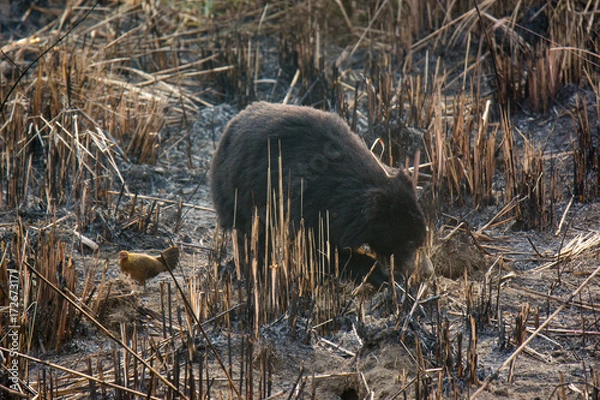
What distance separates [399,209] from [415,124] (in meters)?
2.57

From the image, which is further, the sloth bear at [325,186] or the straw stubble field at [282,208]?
the sloth bear at [325,186]

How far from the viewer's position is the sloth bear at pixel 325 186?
5023 millimetres

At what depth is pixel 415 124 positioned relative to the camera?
24.2 feet

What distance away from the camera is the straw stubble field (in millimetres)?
3812

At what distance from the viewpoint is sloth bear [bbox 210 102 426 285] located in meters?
5.02


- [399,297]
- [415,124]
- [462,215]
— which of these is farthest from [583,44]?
[399,297]

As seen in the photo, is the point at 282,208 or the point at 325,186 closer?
the point at 282,208

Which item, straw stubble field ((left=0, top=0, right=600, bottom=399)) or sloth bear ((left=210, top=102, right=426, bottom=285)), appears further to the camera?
sloth bear ((left=210, top=102, right=426, bottom=285))

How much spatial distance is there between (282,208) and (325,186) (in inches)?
25.8

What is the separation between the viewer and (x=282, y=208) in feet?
15.2

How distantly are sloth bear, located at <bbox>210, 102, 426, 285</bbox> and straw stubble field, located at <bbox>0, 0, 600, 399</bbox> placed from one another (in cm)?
19

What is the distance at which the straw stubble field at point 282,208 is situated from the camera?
3.81 meters

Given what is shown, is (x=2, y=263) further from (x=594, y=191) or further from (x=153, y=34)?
(x=153, y=34)

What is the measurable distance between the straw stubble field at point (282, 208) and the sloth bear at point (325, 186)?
0.19 meters
